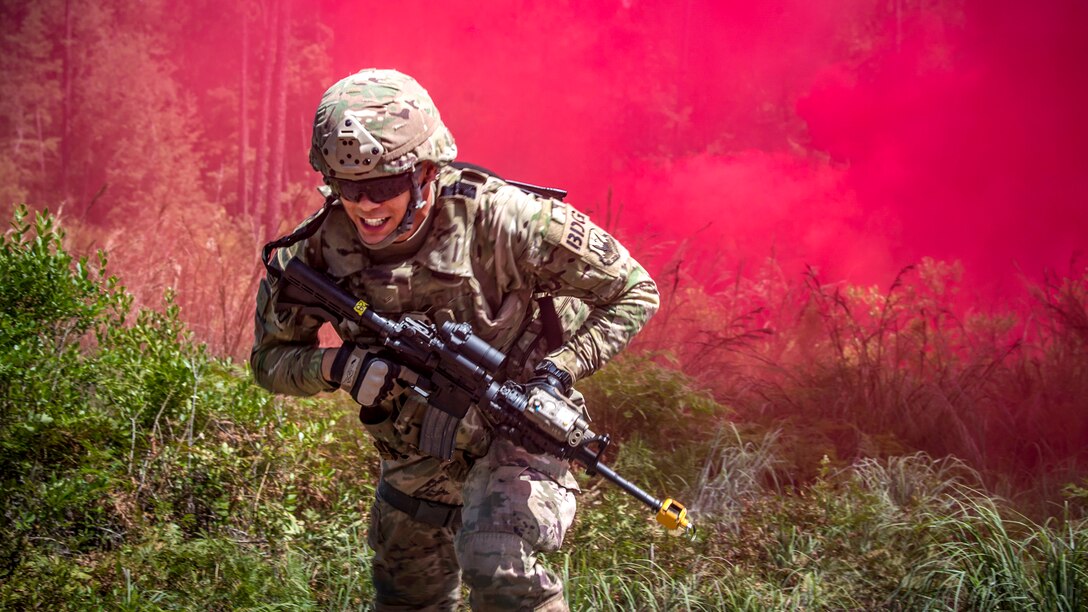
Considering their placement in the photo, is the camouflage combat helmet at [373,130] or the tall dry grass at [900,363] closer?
the camouflage combat helmet at [373,130]

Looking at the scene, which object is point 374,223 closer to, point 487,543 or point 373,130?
point 373,130

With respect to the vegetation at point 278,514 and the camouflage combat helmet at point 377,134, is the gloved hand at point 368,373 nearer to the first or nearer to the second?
the camouflage combat helmet at point 377,134

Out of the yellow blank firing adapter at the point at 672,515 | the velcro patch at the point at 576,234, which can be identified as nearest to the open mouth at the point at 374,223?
the velcro patch at the point at 576,234

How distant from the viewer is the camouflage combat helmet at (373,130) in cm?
280

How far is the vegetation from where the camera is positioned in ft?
12.2

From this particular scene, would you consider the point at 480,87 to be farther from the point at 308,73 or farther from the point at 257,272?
the point at 257,272

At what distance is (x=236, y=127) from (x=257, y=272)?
1093mm

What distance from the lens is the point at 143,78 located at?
6.55m

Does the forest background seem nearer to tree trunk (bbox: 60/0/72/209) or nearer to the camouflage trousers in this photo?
tree trunk (bbox: 60/0/72/209)

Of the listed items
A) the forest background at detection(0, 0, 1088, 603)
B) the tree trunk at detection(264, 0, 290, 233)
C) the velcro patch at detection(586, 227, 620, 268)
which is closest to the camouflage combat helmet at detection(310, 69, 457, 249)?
the velcro patch at detection(586, 227, 620, 268)

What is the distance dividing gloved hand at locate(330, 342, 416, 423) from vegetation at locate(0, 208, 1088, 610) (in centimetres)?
116

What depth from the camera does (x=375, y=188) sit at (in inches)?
112

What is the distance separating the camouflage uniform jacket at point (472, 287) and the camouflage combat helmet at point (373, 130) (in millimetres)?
176

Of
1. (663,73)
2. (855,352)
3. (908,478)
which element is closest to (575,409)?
(908,478)
